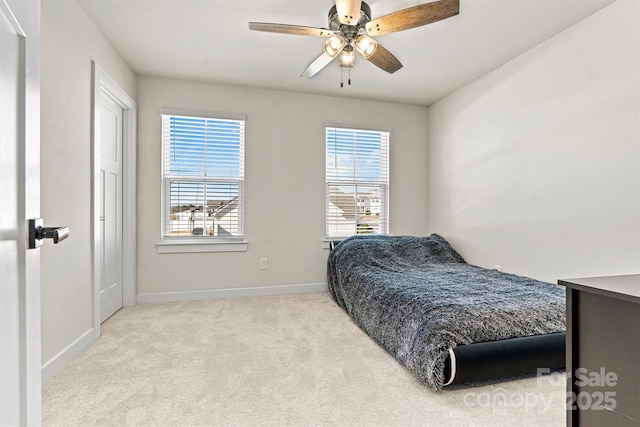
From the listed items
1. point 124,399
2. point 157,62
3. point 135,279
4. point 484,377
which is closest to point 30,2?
point 124,399

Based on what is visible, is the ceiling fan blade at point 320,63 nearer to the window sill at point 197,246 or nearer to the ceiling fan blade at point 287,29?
the ceiling fan blade at point 287,29

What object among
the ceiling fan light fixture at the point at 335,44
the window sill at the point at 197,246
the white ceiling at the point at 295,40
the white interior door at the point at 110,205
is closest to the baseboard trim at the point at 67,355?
the white interior door at the point at 110,205

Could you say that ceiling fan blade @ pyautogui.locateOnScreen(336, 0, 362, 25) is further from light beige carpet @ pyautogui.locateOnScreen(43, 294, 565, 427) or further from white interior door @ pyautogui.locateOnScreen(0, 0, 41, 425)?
light beige carpet @ pyautogui.locateOnScreen(43, 294, 565, 427)

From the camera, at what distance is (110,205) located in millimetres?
2998

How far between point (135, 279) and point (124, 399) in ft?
6.34

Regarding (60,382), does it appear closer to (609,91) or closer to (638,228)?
(638,228)

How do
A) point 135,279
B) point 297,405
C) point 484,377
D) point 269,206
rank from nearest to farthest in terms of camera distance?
point 297,405 → point 484,377 → point 135,279 → point 269,206

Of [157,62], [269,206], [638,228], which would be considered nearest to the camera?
[638,228]

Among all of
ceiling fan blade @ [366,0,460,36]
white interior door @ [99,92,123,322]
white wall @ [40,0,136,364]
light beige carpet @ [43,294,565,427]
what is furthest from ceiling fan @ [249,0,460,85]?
light beige carpet @ [43,294,565,427]

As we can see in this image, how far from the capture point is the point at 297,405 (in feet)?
5.49

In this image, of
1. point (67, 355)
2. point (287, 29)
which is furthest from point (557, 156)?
point (67, 355)

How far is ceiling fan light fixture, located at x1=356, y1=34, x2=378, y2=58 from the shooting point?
6.81 feet

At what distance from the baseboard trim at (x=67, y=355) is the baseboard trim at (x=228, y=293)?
1022mm

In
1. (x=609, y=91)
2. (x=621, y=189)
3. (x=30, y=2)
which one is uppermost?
(x=609, y=91)
